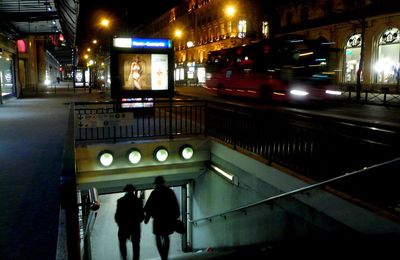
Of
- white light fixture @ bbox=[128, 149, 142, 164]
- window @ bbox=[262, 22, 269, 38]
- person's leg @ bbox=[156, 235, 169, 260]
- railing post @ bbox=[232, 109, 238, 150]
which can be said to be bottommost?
person's leg @ bbox=[156, 235, 169, 260]

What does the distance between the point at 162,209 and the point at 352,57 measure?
33.8m

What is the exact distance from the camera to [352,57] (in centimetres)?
3716

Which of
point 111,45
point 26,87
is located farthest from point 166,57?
point 26,87

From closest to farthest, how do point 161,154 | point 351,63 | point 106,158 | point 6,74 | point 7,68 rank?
point 106,158 < point 161,154 < point 6,74 < point 7,68 < point 351,63

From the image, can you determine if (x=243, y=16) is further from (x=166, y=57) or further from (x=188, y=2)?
(x=166, y=57)

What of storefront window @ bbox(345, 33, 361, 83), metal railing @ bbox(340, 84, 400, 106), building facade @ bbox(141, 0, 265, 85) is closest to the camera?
metal railing @ bbox(340, 84, 400, 106)

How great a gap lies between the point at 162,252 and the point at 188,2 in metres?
74.4

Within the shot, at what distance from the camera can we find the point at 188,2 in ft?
255

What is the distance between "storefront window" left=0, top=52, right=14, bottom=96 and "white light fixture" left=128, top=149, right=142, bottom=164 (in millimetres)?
16894

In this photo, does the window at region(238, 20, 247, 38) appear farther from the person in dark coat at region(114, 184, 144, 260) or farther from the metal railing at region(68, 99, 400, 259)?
the person in dark coat at region(114, 184, 144, 260)

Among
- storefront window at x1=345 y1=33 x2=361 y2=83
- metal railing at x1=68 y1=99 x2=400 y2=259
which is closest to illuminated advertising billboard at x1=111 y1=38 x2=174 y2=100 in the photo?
metal railing at x1=68 y1=99 x2=400 y2=259

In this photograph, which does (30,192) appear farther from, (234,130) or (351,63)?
(351,63)

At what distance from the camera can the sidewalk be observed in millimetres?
4822

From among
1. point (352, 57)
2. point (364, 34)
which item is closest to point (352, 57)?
point (352, 57)
